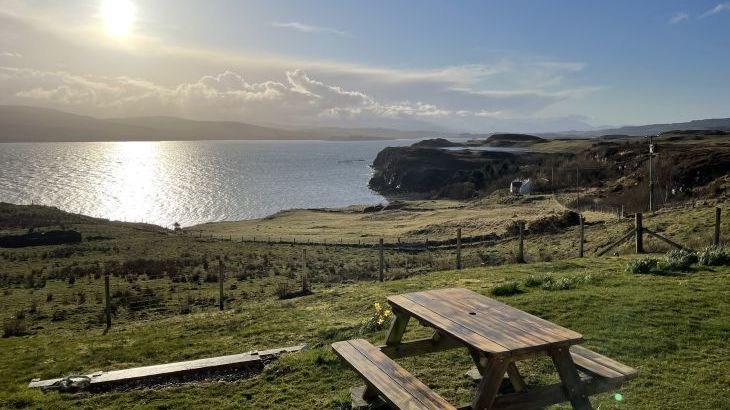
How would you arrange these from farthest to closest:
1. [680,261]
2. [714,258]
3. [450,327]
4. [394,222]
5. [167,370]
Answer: [394,222]
[714,258]
[680,261]
[167,370]
[450,327]

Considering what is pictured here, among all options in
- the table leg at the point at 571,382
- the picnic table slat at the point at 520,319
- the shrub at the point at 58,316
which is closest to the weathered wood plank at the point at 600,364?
the table leg at the point at 571,382

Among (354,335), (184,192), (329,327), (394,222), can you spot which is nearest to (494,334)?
(354,335)

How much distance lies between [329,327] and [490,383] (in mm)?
7641

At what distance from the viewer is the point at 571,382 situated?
5219 millimetres

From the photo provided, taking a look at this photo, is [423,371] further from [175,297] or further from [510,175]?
[510,175]

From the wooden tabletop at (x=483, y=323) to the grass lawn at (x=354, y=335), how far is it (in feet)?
4.83

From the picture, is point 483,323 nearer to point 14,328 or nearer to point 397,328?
point 397,328

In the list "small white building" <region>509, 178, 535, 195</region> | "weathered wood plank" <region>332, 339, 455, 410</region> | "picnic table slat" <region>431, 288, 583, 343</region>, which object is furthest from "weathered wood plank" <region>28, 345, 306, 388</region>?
"small white building" <region>509, 178, 535, 195</region>

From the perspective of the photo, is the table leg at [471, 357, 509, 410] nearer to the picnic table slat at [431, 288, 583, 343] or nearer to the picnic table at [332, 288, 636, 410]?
the picnic table at [332, 288, 636, 410]

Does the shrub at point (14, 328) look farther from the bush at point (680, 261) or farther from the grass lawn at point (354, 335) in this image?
the bush at point (680, 261)

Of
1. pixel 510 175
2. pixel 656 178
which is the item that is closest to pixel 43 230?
pixel 656 178

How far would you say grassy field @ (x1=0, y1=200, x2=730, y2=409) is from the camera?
7809 mm

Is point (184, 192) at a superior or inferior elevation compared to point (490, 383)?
inferior

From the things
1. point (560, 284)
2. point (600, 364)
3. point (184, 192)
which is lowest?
point (184, 192)
